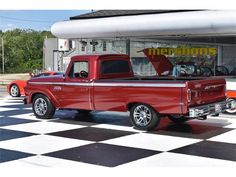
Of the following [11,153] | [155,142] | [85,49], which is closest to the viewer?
[11,153]

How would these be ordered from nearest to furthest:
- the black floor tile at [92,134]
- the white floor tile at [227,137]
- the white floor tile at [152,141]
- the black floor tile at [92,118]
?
1. the white floor tile at [152,141]
2. the white floor tile at [227,137]
3. the black floor tile at [92,134]
4. the black floor tile at [92,118]

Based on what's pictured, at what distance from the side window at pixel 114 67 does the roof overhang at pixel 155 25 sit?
4.52 meters

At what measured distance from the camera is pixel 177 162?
6.91m

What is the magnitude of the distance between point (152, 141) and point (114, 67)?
3350mm

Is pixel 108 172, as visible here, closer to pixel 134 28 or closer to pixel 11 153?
pixel 11 153

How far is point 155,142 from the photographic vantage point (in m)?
8.55

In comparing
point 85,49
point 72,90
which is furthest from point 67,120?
point 85,49

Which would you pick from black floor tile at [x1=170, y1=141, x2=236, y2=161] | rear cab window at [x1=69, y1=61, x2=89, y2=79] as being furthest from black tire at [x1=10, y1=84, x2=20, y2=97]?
black floor tile at [x1=170, y1=141, x2=236, y2=161]

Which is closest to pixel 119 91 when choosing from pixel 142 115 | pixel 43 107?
pixel 142 115

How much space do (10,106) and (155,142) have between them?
8.16 m

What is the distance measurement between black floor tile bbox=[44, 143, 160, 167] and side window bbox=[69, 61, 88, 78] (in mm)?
3187

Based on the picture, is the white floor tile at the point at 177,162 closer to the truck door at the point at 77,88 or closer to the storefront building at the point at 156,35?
the truck door at the point at 77,88

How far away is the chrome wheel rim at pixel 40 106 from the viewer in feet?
39.3

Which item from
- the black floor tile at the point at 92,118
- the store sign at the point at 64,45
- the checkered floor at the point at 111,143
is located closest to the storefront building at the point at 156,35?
the store sign at the point at 64,45
